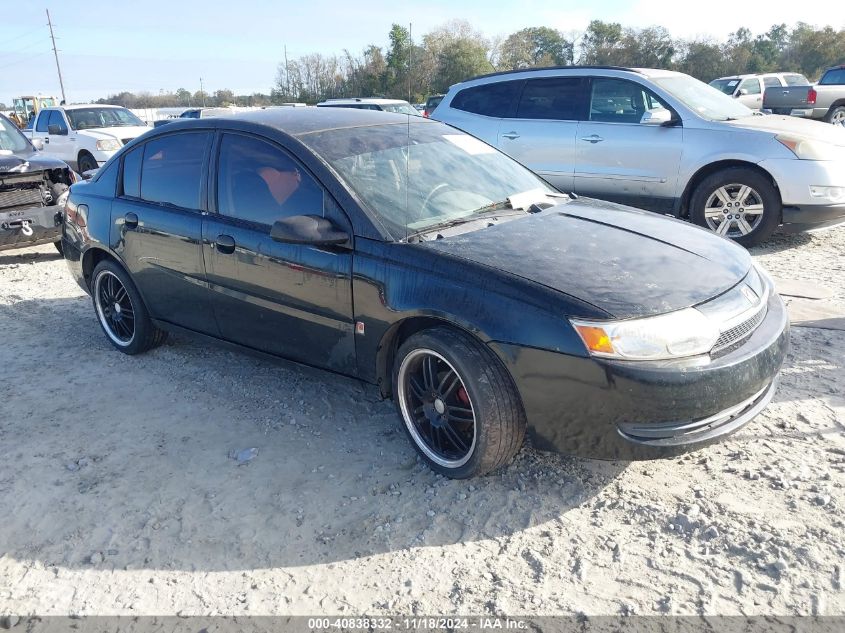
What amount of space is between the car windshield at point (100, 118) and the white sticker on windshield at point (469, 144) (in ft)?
43.3

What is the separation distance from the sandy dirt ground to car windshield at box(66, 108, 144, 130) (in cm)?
1256

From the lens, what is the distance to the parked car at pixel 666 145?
21.7ft

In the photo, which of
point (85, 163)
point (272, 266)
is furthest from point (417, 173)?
point (85, 163)

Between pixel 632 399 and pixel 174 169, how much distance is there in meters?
3.19

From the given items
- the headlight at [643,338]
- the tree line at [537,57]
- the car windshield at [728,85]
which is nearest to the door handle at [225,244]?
the headlight at [643,338]

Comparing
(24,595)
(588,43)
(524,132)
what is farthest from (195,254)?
(588,43)

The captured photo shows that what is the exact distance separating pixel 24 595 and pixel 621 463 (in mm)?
2617

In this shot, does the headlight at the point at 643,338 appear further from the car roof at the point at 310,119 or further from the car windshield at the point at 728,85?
the car windshield at the point at 728,85

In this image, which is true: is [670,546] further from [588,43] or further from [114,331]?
[588,43]

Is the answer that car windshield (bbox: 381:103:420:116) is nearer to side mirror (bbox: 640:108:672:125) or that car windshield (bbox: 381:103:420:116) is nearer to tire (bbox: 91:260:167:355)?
side mirror (bbox: 640:108:672:125)

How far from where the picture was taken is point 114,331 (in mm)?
5105

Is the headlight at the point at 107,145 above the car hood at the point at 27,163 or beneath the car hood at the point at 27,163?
beneath

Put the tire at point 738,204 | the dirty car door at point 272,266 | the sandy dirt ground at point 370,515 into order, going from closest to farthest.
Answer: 1. the sandy dirt ground at point 370,515
2. the dirty car door at point 272,266
3. the tire at point 738,204

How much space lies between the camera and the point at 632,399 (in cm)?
268
